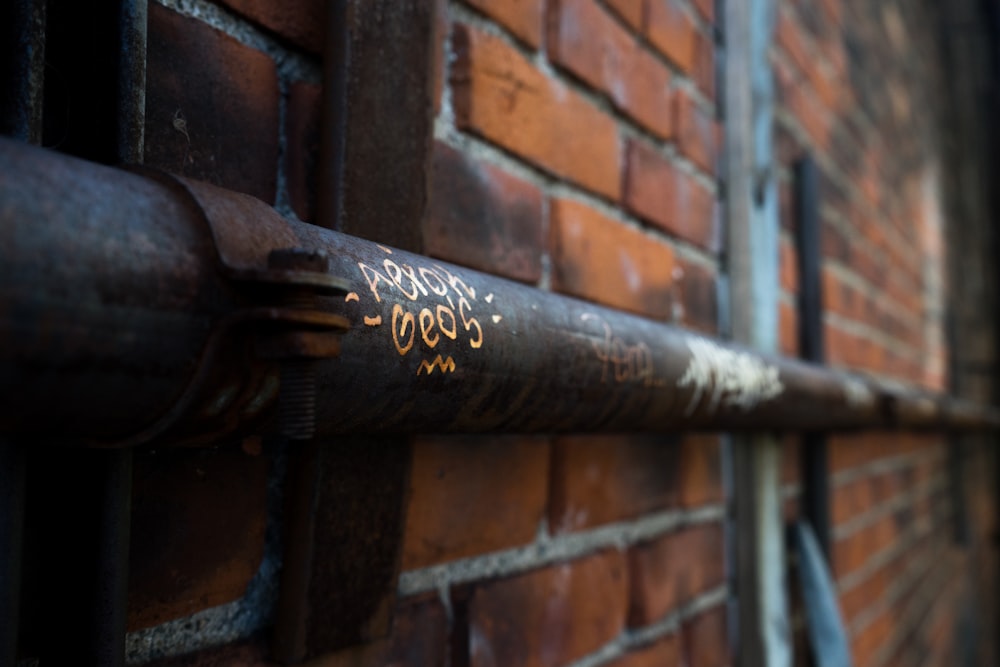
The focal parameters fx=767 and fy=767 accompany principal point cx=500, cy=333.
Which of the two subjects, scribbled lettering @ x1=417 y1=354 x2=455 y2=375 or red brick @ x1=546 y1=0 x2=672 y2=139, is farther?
red brick @ x1=546 y1=0 x2=672 y2=139

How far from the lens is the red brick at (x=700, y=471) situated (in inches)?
29.6

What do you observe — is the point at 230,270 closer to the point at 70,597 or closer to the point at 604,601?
the point at 70,597

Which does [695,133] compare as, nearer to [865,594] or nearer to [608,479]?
[608,479]

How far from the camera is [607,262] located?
0.63 meters

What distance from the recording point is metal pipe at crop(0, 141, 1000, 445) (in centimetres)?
18

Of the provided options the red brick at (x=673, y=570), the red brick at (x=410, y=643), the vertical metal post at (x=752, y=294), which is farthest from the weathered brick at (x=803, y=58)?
the red brick at (x=410, y=643)

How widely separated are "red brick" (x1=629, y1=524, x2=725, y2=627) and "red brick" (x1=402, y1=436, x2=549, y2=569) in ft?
0.56

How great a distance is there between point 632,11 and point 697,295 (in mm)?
290

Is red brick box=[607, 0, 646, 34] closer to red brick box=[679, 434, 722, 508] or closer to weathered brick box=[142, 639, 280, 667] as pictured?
red brick box=[679, 434, 722, 508]

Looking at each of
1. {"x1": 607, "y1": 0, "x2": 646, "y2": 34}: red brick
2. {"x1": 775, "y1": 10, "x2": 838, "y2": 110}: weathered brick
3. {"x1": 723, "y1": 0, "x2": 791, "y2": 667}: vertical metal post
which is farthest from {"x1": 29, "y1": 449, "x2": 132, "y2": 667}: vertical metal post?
{"x1": 775, "y1": 10, "x2": 838, "y2": 110}: weathered brick

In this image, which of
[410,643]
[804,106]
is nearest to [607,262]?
[410,643]

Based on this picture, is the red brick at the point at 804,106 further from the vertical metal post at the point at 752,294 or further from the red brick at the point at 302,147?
the red brick at the point at 302,147

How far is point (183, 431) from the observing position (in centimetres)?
23

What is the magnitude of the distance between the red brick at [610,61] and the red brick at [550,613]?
381mm
